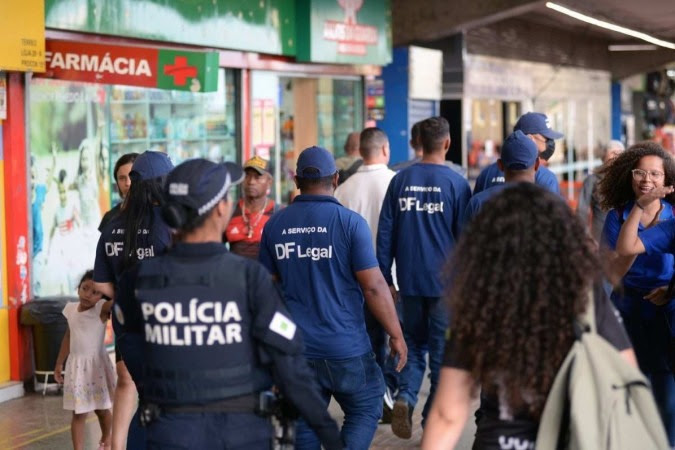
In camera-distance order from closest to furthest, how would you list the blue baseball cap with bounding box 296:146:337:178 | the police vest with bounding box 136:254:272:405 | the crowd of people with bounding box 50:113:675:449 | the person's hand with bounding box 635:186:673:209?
the crowd of people with bounding box 50:113:675:449
the police vest with bounding box 136:254:272:405
the blue baseball cap with bounding box 296:146:337:178
the person's hand with bounding box 635:186:673:209

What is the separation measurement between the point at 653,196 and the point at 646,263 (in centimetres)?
46

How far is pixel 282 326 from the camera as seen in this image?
4297 mm

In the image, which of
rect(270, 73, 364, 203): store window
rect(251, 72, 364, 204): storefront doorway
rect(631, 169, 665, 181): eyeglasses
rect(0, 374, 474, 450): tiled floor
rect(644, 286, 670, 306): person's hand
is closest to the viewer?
rect(644, 286, 670, 306): person's hand

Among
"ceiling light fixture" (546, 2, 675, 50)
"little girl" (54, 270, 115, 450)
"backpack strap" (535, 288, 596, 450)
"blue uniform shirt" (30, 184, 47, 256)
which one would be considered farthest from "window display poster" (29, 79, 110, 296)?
"ceiling light fixture" (546, 2, 675, 50)

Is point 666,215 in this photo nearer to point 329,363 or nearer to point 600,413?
point 329,363

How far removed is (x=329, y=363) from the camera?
6090 mm

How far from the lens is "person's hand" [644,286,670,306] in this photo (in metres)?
6.63

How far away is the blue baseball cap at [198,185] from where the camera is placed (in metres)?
4.32

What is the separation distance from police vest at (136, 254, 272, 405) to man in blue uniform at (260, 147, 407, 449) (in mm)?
1757

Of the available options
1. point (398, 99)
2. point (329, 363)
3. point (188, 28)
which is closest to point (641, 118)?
point (398, 99)

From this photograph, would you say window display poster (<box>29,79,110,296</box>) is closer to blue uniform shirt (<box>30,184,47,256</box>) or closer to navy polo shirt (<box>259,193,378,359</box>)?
blue uniform shirt (<box>30,184,47,256</box>)

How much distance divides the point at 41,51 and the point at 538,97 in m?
14.7

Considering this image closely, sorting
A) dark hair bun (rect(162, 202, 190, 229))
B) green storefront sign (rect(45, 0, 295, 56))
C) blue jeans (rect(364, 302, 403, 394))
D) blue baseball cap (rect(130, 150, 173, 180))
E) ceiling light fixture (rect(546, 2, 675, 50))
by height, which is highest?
ceiling light fixture (rect(546, 2, 675, 50))

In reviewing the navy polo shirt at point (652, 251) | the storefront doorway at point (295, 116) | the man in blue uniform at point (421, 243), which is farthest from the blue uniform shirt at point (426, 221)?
the storefront doorway at point (295, 116)
